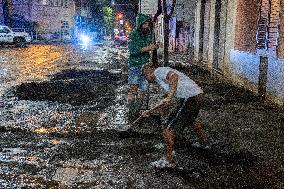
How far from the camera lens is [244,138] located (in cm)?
633

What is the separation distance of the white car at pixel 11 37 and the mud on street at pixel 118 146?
88.2 feet

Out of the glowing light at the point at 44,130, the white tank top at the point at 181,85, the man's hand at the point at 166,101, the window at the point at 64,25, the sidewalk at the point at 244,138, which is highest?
the window at the point at 64,25

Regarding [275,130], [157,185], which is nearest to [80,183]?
[157,185]

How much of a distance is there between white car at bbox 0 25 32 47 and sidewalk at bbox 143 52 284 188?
28.4 m

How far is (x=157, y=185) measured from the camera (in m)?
4.29

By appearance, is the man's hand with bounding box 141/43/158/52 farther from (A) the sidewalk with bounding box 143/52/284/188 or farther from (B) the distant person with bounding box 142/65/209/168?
(B) the distant person with bounding box 142/65/209/168

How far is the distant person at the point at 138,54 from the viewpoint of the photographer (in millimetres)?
6832

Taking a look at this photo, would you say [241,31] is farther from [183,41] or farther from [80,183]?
[183,41]

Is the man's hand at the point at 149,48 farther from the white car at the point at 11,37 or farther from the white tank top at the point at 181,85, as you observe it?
the white car at the point at 11,37

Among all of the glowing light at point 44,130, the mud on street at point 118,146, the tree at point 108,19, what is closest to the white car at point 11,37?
the mud on street at point 118,146

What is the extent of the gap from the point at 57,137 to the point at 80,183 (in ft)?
6.61

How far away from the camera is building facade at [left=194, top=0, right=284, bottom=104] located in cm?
949

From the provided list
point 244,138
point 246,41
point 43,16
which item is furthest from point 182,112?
point 43,16

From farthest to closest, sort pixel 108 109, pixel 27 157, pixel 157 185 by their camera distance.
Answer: pixel 108 109
pixel 27 157
pixel 157 185
